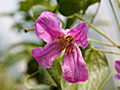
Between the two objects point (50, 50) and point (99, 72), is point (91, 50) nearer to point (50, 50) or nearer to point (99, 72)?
point (99, 72)

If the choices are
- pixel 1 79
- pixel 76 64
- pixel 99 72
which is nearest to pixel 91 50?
pixel 99 72

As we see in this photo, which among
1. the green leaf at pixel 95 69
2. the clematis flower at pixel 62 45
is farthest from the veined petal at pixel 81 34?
the green leaf at pixel 95 69

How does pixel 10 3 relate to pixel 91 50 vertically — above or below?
below

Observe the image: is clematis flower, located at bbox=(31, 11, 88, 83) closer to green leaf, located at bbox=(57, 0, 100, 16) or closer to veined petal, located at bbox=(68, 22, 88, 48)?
veined petal, located at bbox=(68, 22, 88, 48)

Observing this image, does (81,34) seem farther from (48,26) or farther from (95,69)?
(95,69)

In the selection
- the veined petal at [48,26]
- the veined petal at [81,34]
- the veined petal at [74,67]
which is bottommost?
the veined petal at [74,67]

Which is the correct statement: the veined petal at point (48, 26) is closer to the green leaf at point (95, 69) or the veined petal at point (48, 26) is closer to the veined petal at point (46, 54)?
the veined petal at point (46, 54)

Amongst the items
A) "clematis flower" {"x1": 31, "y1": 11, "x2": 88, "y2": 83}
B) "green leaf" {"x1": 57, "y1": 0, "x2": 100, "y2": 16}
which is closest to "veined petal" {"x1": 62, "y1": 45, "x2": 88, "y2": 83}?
"clematis flower" {"x1": 31, "y1": 11, "x2": 88, "y2": 83}

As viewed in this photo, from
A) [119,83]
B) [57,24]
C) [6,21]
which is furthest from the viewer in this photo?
[6,21]

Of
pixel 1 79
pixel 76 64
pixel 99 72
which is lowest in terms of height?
pixel 1 79
